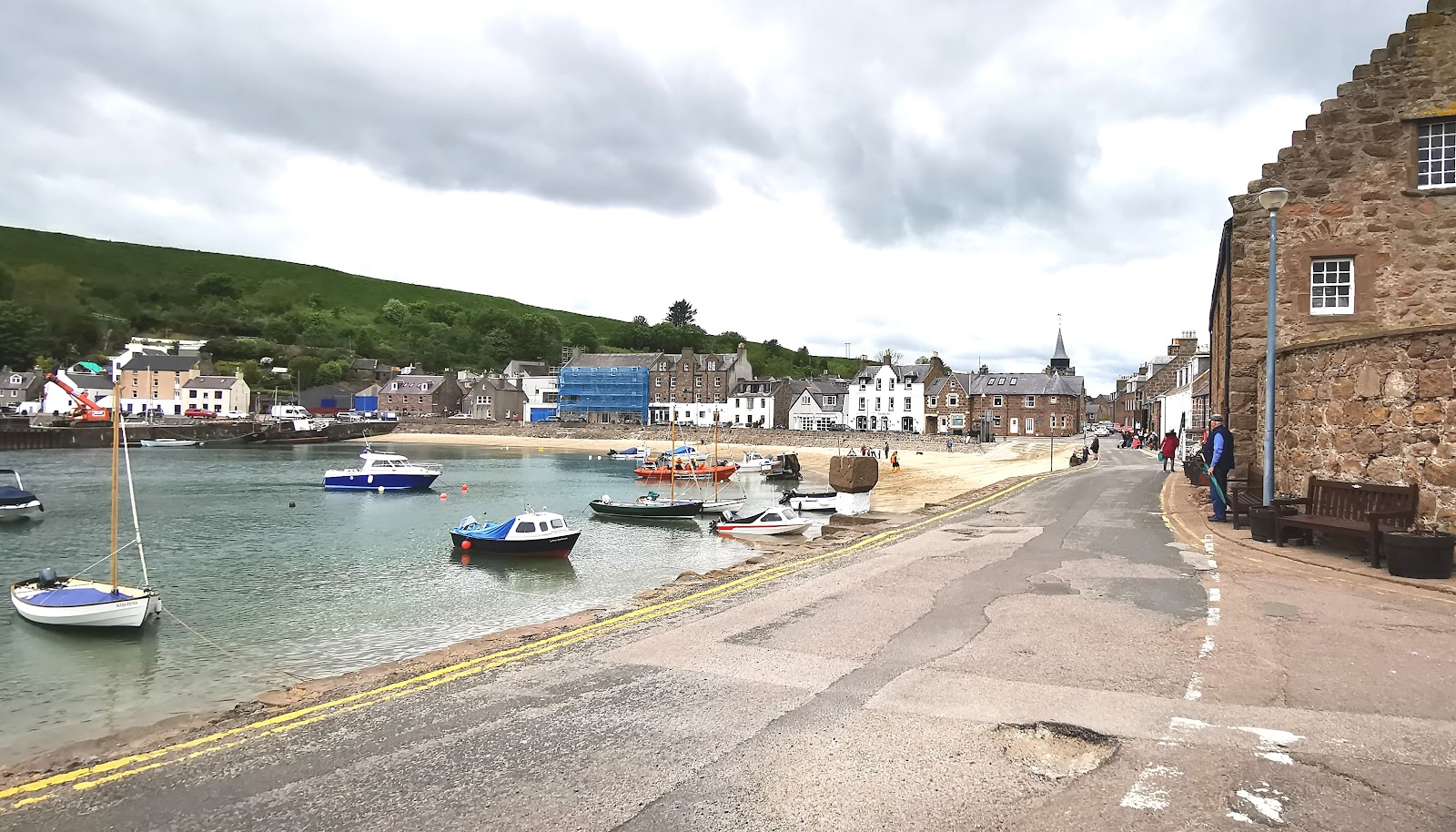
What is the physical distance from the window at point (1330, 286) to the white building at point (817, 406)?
9220 centimetres

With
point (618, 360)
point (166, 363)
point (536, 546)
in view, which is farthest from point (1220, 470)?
point (166, 363)

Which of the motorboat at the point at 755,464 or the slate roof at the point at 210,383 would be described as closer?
the motorboat at the point at 755,464

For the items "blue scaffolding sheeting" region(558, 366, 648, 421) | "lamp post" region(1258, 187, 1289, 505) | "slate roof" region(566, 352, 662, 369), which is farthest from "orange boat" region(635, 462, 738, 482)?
"slate roof" region(566, 352, 662, 369)

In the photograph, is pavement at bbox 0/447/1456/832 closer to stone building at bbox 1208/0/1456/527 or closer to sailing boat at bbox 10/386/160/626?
stone building at bbox 1208/0/1456/527

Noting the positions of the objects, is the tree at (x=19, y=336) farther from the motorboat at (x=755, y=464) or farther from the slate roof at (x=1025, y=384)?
the slate roof at (x=1025, y=384)

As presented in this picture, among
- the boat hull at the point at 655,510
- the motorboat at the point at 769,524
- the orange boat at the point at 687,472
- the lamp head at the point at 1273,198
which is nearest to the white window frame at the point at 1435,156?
the lamp head at the point at 1273,198

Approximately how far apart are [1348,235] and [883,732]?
20.1m

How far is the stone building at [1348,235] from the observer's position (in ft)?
55.8

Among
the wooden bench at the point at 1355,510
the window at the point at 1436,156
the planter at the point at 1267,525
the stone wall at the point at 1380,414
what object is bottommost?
the planter at the point at 1267,525

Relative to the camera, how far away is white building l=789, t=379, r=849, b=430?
114 meters

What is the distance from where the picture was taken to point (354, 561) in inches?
1170

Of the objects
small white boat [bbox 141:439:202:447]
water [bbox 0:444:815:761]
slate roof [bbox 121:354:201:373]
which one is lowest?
water [bbox 0:444:815:761]

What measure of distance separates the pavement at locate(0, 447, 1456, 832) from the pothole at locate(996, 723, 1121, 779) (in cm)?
2

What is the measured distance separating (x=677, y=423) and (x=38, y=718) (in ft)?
370
